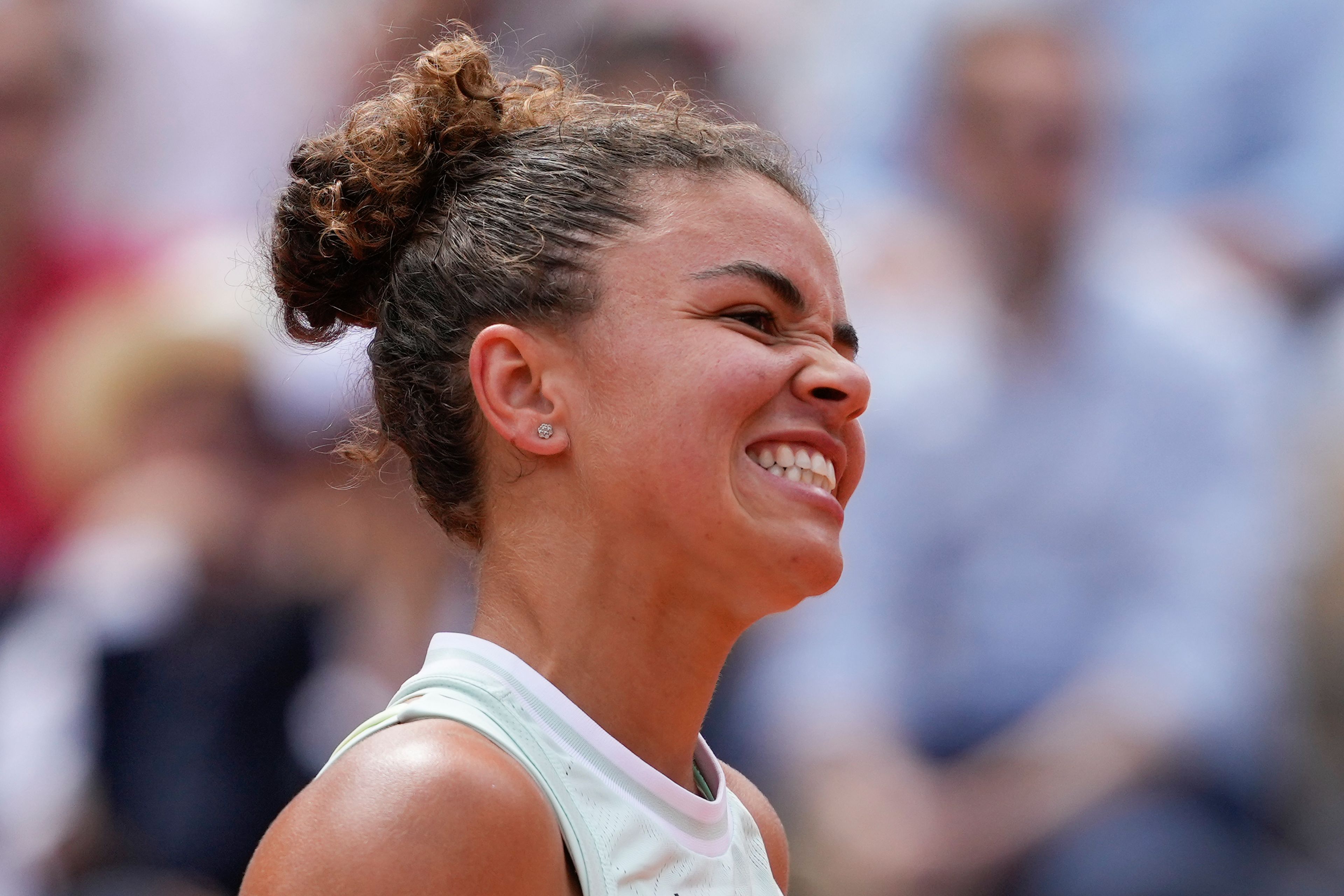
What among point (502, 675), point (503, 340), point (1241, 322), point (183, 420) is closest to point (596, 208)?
point (503, 340)

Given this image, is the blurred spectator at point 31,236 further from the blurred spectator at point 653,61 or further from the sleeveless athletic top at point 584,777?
the sleeveless athletic top at point 584,777

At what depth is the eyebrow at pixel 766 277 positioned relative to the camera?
1521 mm

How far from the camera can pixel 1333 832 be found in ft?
9.59

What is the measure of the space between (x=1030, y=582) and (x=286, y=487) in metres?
1.86

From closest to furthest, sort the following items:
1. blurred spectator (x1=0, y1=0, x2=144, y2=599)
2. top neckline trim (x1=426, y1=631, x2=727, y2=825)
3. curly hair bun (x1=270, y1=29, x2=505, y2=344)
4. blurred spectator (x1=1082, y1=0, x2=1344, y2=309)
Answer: top neckline trim (x1=426, y1=631, x2=727, y2=825) → curly hair bun (x1=270, y1=29, x2=505, y2=344) → blurred spectator (x1=1082, y1=0, x2=1344, y2=309) → blurred spectator (x1=0, y1=0, x2=144, y2=599)

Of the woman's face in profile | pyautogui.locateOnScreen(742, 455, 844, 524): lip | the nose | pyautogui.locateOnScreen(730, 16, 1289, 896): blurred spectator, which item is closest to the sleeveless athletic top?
the woman's face in profile

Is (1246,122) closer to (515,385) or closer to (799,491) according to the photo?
(799,491)

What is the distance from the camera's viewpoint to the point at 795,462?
1.50m

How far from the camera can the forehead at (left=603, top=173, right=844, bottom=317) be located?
5.01ft

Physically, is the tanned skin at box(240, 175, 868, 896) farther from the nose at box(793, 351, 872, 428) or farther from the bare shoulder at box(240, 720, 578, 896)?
the bare shoulder at box(240, 720, 578, 896)

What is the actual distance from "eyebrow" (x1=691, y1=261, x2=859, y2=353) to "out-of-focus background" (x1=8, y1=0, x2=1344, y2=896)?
174cm

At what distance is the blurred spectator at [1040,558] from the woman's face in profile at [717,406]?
168 cm

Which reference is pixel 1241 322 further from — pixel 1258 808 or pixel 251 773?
pixel 251 773

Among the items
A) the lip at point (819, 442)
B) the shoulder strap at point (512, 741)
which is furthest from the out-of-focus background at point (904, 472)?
the shoulder strap at point (512, 741)
